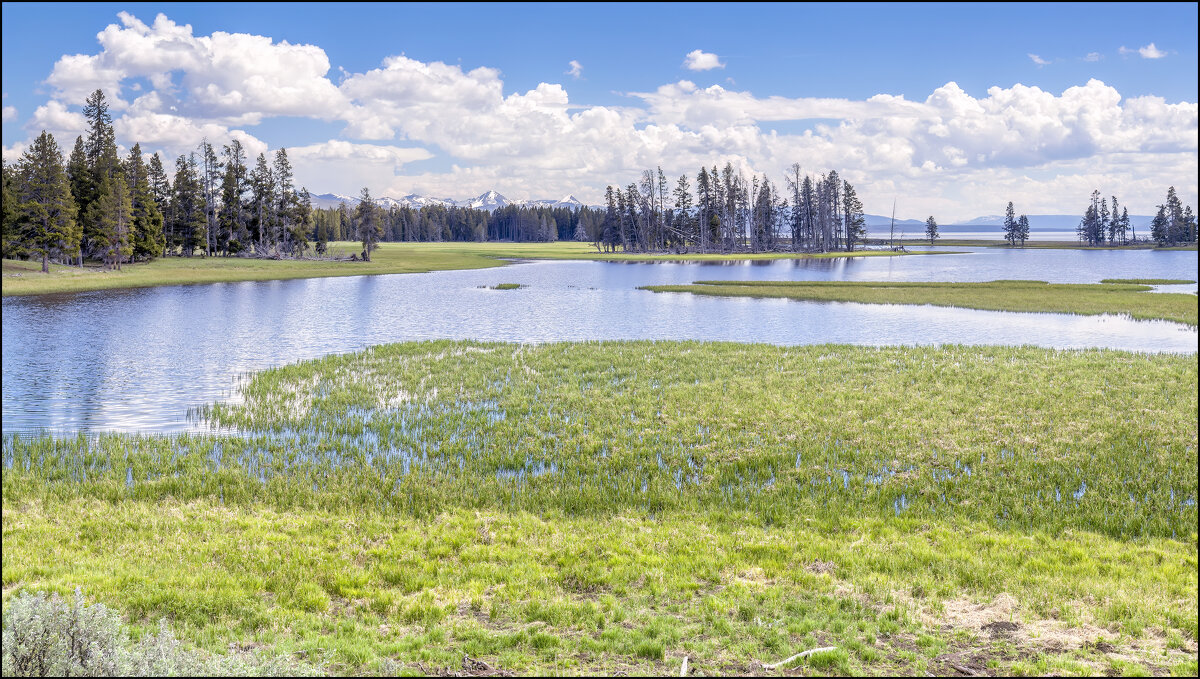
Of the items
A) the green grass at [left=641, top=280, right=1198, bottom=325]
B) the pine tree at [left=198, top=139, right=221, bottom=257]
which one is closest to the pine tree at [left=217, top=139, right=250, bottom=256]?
the pine tree at [left=198, top=139, right=221, bottom=257]

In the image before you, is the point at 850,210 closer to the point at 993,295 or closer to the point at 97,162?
the point at 993,295

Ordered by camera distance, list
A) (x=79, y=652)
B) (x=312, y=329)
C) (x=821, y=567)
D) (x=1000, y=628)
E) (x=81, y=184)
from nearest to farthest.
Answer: (x=79, y=652), (x=1000, y=628), (x=821, y=567), (x=312, y=329), (x=81, y=184)

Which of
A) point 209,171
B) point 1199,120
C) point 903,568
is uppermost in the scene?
point 209,171

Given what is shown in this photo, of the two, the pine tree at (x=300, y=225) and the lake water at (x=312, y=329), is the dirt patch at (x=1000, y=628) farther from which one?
the pine tree at (x=300, y=225)

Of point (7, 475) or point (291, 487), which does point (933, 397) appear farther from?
point (7, 475)

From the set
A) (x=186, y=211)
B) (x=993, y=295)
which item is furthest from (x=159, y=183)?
(x=993, y=295)

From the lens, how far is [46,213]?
69.5 meters

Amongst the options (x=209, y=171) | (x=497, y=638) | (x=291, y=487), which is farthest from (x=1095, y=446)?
(x=209, y=171)

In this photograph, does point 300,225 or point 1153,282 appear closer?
point 1153,282

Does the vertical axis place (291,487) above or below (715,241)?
below

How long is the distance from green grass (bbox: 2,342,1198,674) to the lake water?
4.42 meters

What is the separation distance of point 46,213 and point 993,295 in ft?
281

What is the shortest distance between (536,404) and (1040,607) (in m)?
15.2

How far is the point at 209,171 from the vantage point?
110250mm
